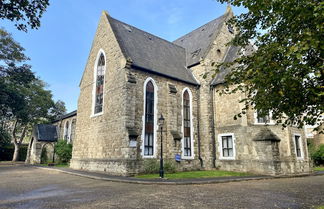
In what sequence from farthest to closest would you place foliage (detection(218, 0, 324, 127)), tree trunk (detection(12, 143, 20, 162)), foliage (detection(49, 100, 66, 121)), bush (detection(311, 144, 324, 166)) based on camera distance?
foliage (detection(49, 100, 66, 121))
tree trunk (detection(12, 143, 20, 162))
bush (detection(311, 144, 324, 166))
foliage (detection(218, 0, 324, 127))

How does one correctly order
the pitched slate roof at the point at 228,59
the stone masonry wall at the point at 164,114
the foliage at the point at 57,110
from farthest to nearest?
1. the foliage at the point at 57,110
2. the pitched slate roof at the point at 228,59
3. the stone masonry wall at the point at 164,114

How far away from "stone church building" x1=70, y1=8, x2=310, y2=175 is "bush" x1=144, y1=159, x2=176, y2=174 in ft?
1.08

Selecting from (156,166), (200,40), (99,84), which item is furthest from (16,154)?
(200,40)

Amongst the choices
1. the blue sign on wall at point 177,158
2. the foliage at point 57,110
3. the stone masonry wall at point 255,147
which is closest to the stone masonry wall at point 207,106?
the stone masonry wall at point 255,147

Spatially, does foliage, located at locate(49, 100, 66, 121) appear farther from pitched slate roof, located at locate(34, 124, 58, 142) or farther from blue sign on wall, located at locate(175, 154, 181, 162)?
blue sign on wall, located at locate(175, 154, 181, 162)

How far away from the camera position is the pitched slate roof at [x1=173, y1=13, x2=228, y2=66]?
21859 millimetres

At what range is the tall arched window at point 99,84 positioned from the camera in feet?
61.9

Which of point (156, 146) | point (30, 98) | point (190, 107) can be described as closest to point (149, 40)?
point (190, 107)

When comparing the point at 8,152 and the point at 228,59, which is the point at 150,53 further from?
the point at 8,152

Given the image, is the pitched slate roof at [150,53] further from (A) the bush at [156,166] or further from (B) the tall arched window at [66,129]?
(B) the tall arched window at [66,129]

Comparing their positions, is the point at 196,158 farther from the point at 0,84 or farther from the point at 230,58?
the point at 0,84

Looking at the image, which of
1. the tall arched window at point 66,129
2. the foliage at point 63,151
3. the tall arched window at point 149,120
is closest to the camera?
the tall arched window at point 149,120

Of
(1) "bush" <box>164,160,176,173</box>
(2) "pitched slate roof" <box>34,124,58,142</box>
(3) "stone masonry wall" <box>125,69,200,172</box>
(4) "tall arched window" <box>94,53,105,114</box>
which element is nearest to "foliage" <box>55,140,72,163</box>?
(2) "pitched slate roof" <box>34,124,58,142</box>

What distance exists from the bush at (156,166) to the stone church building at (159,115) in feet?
1.08
